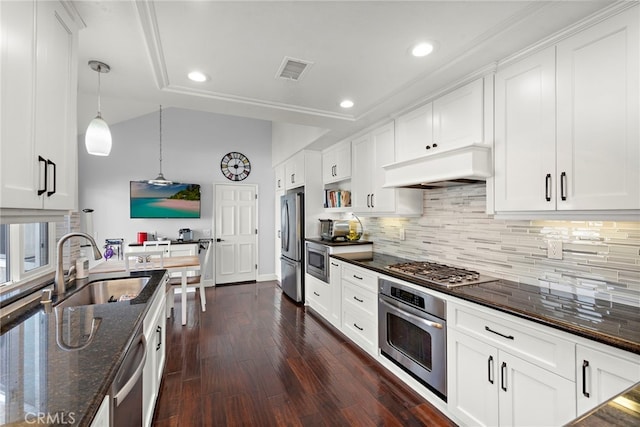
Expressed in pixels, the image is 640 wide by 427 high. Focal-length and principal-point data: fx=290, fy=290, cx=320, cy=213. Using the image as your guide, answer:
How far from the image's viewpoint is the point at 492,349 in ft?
5.40

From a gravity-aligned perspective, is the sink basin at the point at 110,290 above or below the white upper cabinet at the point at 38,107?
below

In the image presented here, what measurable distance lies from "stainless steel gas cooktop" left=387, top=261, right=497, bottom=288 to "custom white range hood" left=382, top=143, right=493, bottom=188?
2.35 feet

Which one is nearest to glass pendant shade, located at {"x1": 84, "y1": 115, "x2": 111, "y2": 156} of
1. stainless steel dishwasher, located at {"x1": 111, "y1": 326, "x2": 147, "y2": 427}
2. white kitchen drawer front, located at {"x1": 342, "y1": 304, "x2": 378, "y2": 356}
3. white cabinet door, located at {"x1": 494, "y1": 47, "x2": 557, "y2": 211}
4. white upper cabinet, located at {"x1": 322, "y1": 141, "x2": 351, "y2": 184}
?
stainless steel dishwasher, located at {"x1": 111, "y1": 326, "x2": 147, "y2": 427}

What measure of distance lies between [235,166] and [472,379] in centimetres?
522

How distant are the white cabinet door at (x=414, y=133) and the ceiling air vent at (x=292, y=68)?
106 cm

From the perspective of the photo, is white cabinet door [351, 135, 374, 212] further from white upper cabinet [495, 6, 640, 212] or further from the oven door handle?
white upper cabinet [495, 6, 640, 212]

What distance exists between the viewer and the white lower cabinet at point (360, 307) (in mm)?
2701

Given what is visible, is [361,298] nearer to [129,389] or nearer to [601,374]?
[601,374]

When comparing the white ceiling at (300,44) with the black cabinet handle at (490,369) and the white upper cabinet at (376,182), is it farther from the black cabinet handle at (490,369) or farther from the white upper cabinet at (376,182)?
the black cabinet handle at (490,369)

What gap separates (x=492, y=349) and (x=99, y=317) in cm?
206

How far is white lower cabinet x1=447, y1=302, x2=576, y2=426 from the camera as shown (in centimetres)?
135

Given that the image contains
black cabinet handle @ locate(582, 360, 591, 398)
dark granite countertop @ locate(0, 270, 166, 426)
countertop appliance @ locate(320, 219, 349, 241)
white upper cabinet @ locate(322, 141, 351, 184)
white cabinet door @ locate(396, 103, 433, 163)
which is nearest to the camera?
dark granite countertop @ locate(0, 270, 166, 426)

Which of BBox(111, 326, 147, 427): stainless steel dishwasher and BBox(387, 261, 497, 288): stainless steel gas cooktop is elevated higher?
BBox(387, 261, 497, 288): stainless steel gas cooktop

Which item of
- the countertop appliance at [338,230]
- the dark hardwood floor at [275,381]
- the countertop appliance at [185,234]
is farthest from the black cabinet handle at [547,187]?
the countertop appliance at [185,234]
